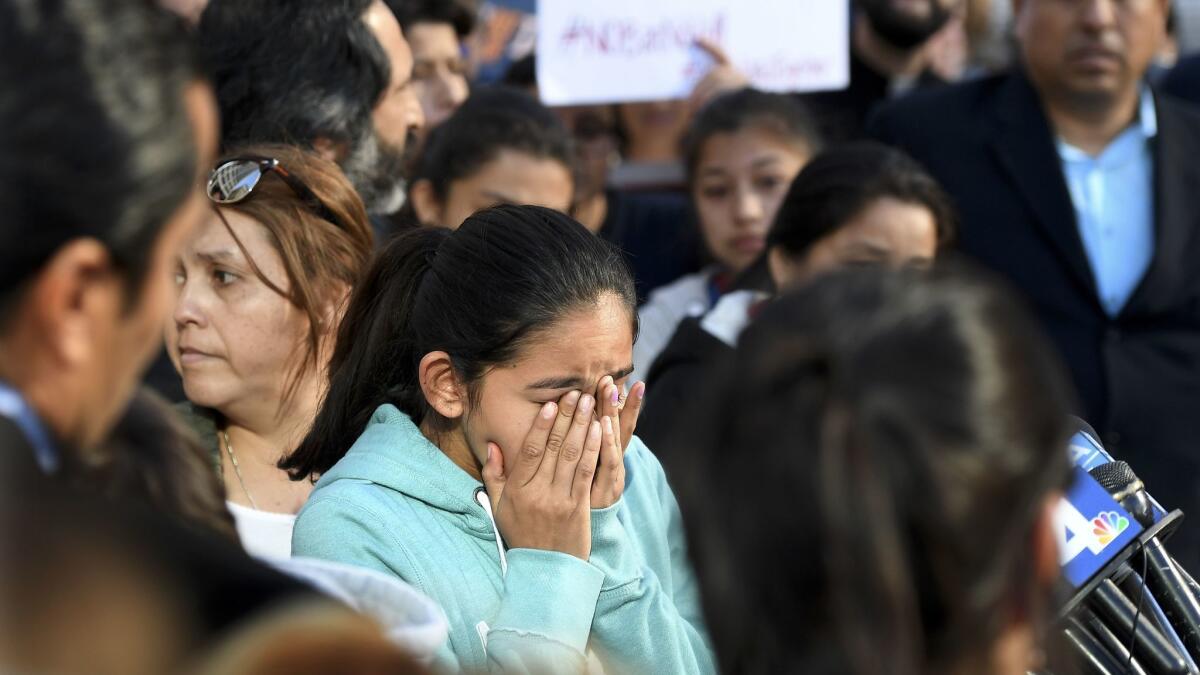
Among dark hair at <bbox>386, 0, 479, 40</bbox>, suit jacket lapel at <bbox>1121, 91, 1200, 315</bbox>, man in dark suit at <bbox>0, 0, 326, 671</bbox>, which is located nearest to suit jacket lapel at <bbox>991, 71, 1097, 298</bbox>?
suit jacket lapel at <bbox>1121, 91, 1200, 315</bbox>

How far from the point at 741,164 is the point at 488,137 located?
84 cm

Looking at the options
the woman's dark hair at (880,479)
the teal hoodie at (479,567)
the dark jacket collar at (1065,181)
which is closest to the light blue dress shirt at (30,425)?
the woman's dark hair at (880,479)

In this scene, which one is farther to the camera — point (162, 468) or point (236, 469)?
point (236, 469)

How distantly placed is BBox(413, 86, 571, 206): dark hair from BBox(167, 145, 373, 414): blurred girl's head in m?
1.28

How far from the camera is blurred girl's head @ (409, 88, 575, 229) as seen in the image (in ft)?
13.7

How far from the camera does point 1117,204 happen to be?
4.13 metres

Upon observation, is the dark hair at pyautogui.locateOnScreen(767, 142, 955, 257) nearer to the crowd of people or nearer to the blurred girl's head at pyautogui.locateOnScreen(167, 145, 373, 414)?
the crowd of people

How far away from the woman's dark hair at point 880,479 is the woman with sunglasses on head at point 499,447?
1021 mm

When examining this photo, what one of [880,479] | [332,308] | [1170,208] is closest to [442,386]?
[332,308]

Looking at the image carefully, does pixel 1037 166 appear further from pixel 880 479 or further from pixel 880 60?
pixel 880 479

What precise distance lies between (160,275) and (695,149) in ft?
11.8

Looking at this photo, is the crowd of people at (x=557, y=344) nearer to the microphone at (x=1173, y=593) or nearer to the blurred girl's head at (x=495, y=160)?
the blurred girl's head at (x=495, y=160)

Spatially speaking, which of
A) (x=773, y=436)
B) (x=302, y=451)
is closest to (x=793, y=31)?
(x=302, y=451)

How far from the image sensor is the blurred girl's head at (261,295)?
2.87 meters
